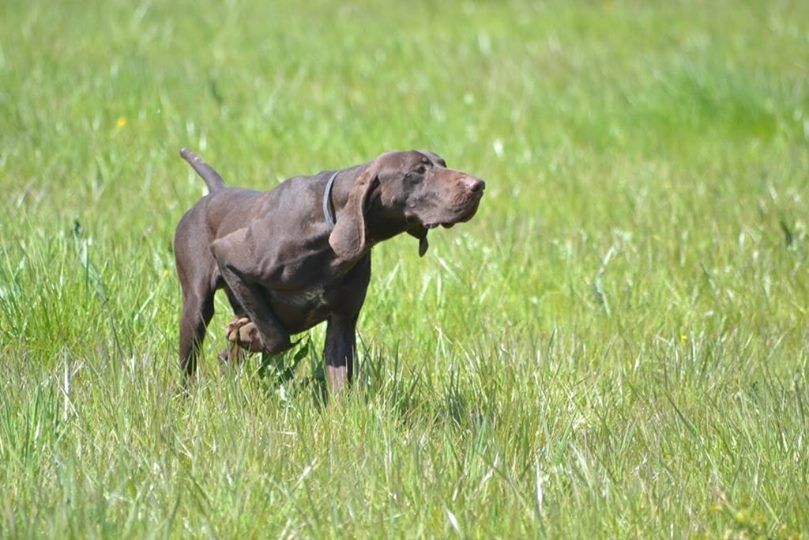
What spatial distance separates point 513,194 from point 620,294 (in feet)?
5.53

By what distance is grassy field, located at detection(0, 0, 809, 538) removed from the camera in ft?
11.1

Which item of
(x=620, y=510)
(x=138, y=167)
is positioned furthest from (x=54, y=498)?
(x=138, y=167)

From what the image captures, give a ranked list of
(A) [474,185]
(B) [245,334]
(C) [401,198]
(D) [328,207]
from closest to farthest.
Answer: (A) [474,185], (C) [401,198], (D) [328,207], (B) [245,334]

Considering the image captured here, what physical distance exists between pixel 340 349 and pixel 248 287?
0.35 m

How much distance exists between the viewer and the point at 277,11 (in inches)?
452

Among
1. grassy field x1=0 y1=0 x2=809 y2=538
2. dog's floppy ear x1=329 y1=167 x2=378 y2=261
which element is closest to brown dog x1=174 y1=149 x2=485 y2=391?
dog's floppy ear x1=329 y1=167 x2=378 y2=261

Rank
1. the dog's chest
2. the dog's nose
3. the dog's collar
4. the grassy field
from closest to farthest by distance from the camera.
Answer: the grassy field
the dog's nose
the dog's collar
the dog's chest

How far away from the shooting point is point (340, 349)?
167 inches

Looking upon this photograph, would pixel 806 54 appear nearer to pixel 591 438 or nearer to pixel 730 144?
pixel 730 144

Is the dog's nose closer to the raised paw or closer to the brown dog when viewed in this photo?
the brown dog

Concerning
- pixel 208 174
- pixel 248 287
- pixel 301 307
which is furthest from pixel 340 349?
pixel 208 174

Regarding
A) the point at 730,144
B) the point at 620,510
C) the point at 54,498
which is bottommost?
the point at 730,144

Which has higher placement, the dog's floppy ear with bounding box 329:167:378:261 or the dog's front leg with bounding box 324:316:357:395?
the dog's floppy ear with bounding box 329:167:378:261

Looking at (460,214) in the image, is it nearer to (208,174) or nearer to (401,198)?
(401,198)
